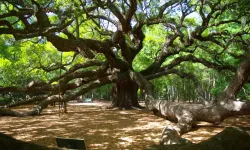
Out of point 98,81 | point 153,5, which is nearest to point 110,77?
point 98,81

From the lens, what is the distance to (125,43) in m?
16.1

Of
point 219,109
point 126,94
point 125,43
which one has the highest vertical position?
point 125,43

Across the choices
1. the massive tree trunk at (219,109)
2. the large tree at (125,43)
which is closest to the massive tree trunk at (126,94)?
the large tree at (125,43)

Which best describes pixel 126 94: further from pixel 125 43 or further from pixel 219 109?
pixel 219 109

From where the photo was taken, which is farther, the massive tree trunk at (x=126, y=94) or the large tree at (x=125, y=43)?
Answer: the massive tree trunk at (x=126, y=94)

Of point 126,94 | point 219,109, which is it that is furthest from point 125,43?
point 219,109

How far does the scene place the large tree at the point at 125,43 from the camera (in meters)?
8.50

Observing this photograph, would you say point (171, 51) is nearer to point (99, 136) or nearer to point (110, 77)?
point (110, 77)

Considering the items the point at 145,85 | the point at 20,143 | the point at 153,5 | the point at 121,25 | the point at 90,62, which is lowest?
the point at 20,143

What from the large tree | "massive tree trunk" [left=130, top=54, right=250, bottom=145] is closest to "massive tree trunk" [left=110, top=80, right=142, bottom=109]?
the large tree

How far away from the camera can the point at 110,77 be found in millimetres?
16312

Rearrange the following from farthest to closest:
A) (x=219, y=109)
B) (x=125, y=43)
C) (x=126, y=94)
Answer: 1. (x=126, y=94)
2. (x=125, y=43)
3. (x=219, y=109)

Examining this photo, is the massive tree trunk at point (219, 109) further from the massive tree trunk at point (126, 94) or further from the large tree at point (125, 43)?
the massive tree trunk at point (126, 94)

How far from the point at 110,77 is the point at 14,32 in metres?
8.53
